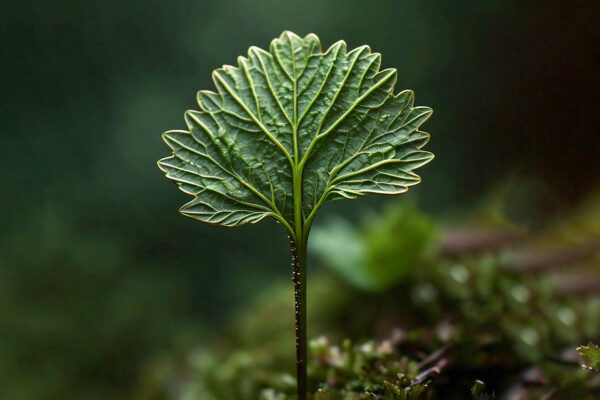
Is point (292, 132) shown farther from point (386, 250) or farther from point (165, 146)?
point (165, 146)

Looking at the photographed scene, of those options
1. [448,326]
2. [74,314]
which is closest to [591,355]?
[448,326]

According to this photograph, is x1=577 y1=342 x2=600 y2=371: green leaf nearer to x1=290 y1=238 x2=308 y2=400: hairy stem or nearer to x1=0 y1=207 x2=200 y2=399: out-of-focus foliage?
x1=290 y1=238 x2=308 y2=400: hairy stem

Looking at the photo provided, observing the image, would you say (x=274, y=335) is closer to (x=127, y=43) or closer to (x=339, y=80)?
(x=339, y=80)

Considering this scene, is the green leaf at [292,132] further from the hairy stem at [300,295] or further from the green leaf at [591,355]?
the green leaf at [591,355]

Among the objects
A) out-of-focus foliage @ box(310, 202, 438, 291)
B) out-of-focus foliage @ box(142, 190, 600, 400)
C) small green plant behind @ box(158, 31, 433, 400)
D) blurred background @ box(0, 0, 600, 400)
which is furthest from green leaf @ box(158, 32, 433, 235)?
blurred background @ box(0, 0, 600, 400)

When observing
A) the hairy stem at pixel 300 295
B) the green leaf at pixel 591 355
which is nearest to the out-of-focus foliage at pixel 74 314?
the hairy stem at pixel 300 295

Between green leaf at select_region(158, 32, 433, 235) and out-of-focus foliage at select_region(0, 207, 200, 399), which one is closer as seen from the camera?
green leaf at select_region(158, 32, 433, 235)
